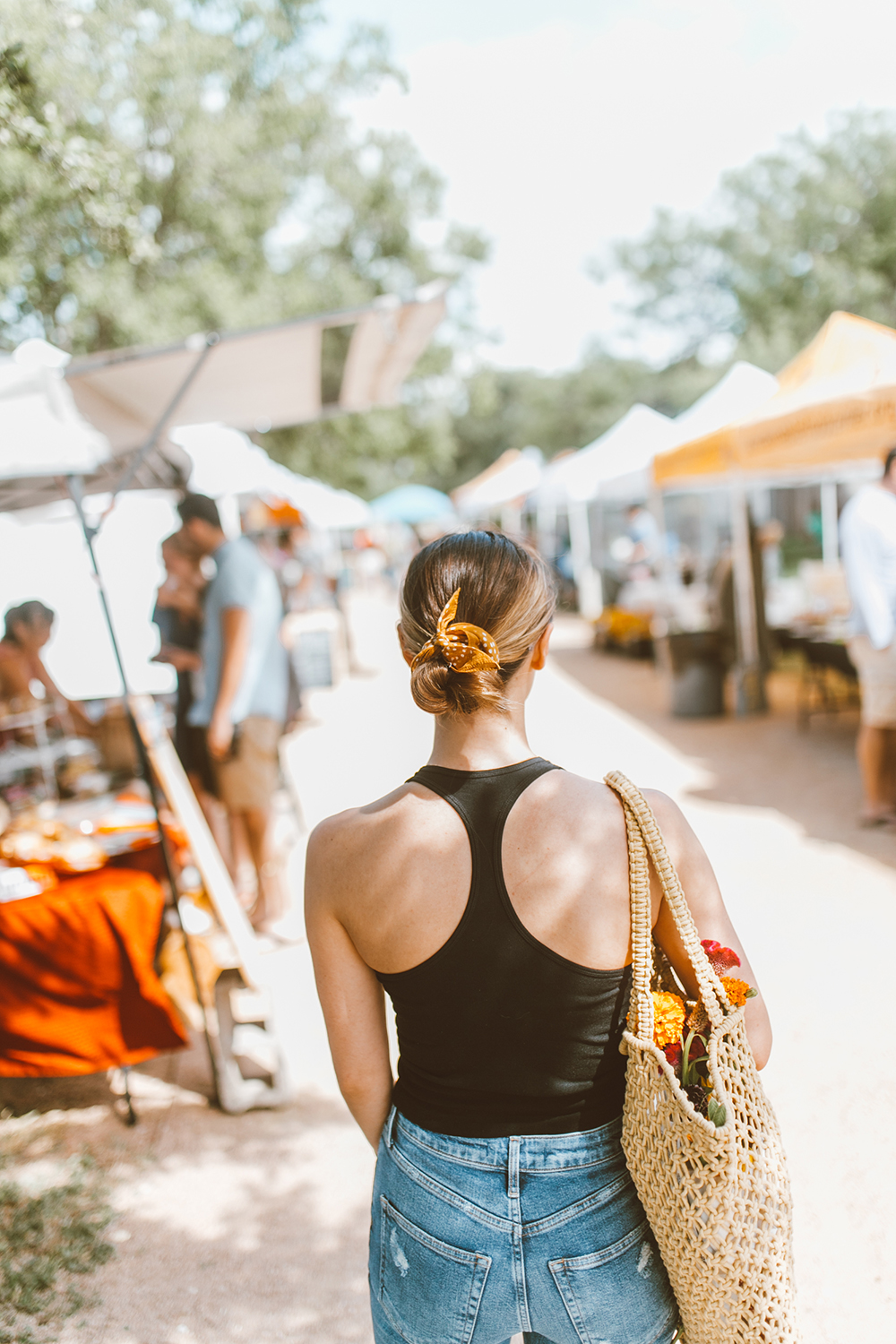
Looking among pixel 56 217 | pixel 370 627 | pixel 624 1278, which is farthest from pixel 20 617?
pixel 370 627

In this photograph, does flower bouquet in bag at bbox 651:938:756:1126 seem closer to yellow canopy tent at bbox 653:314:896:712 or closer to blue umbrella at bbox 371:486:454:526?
yellow canopy tent at bbox 653:314:896:712

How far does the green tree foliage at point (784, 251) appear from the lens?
102 feet

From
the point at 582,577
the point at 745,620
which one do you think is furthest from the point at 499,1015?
the point at 582,577

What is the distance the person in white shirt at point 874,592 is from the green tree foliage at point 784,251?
28.9m

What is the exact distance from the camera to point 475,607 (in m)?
1.21

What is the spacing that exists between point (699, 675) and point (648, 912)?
8.52 m

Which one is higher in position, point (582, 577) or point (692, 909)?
point (692, 909)

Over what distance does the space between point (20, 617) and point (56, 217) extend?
7.93 feet

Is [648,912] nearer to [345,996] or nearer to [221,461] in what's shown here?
[345,996]

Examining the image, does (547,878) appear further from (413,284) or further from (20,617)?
→ (413,284)

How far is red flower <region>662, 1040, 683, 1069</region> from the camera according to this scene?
1.19 metres

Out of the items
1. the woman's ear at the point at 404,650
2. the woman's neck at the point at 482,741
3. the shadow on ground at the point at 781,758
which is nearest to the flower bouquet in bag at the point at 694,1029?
the woman's neck at the point at 482,741

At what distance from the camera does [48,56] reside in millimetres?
3557

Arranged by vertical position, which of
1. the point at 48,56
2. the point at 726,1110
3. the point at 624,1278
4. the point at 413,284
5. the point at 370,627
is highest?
the point at 413,284
